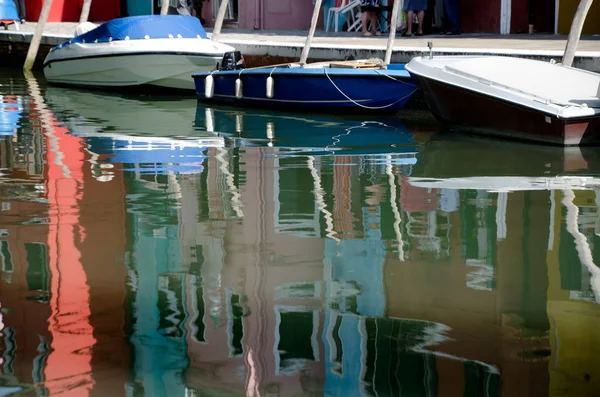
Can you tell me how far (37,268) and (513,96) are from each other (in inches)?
236

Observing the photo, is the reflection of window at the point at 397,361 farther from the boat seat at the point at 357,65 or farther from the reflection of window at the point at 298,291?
the boat seat at the point at 357,65

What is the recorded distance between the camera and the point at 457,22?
18.9 meters

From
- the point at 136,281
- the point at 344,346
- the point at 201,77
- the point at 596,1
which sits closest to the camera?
the point at 344,346

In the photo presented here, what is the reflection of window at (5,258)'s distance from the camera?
18.7ft

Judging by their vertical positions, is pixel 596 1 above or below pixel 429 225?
above

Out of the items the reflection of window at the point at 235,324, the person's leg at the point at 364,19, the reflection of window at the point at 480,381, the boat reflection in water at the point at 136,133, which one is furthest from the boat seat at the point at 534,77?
the person's leg at the point at 364,19

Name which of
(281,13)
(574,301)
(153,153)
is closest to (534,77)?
(153,153)

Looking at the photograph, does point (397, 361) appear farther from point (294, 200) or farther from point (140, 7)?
point (140, 7)

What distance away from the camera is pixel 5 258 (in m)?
5.90

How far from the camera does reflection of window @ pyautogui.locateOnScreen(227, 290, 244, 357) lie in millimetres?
4375

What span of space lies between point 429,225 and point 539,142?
13.3 feet

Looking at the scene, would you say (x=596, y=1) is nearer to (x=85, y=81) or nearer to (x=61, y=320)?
(x=85, y=81)

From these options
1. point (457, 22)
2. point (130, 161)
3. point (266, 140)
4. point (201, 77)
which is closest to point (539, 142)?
point (266, 140)

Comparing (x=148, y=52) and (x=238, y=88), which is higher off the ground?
(x=148, y=52)
